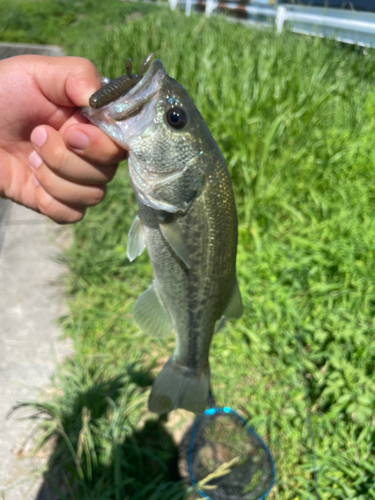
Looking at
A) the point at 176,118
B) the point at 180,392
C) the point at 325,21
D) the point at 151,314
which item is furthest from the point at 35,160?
the point at 325,21

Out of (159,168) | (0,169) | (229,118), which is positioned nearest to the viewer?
(159,168)

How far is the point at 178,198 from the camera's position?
4.21ft

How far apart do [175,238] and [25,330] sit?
7.62 ft

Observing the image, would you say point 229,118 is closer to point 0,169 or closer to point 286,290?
point 286,290

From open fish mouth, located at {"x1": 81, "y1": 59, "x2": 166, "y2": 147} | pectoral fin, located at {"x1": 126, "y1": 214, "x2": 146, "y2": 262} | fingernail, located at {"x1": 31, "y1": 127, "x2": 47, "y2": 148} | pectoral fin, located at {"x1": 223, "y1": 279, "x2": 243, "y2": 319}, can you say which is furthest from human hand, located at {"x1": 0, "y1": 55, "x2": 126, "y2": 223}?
pectoral fin, located at {"x1": 223, "y1": 279, "x2": 243, "y2": 319}

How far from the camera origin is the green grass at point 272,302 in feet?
6.73

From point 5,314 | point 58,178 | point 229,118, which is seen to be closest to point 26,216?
point 5,314

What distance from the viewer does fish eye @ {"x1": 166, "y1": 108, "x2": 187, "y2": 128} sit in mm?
1225

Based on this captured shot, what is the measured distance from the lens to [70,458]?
2059 mm

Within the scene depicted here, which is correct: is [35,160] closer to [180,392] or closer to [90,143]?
[90,143]

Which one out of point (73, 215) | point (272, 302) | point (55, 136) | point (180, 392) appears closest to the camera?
point (55, 136)

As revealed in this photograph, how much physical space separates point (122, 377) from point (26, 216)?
2.93 m

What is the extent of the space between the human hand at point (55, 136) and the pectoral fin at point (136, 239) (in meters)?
0.31

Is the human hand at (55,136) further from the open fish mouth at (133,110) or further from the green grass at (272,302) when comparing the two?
the green grass at (272,302)
